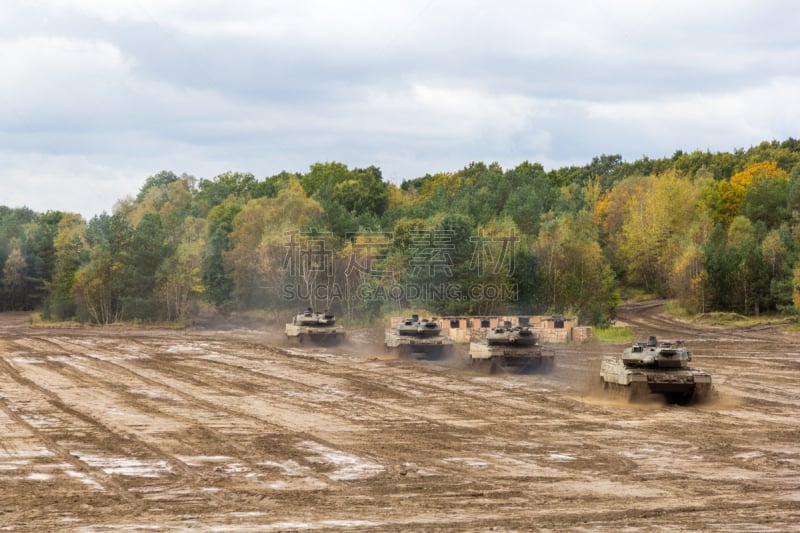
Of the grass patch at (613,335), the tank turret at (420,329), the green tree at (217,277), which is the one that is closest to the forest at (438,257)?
the green tree at (217,277)

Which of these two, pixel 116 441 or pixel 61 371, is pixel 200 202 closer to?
pixel 61 371

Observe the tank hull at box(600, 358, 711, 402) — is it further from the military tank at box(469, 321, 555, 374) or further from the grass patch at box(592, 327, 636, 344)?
the grass patch at box(592, 327, 636, 344)

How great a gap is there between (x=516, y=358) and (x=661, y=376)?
30.1 feet

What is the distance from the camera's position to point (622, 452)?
18.0 meters

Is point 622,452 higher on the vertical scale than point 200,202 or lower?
lower

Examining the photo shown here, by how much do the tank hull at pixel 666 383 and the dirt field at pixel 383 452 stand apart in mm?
441

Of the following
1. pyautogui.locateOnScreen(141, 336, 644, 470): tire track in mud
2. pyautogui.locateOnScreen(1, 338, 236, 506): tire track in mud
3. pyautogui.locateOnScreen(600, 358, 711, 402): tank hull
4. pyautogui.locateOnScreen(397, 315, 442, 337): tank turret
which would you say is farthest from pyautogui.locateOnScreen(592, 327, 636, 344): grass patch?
pyautogui.locateOnScreen(1, 338, 236, 506): tire track in mud

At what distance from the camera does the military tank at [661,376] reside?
25.5 meters

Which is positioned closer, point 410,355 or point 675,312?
point 410,355

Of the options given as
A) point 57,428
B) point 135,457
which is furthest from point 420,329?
point 135,457

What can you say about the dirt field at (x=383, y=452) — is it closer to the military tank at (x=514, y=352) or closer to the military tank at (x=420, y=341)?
the military tank at (x=514, y=352)

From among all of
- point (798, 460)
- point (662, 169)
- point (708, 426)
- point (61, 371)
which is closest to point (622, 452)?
point (798, 460)

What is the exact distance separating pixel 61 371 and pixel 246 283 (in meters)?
43.1

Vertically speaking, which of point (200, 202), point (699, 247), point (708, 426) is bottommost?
point (708, 426)
